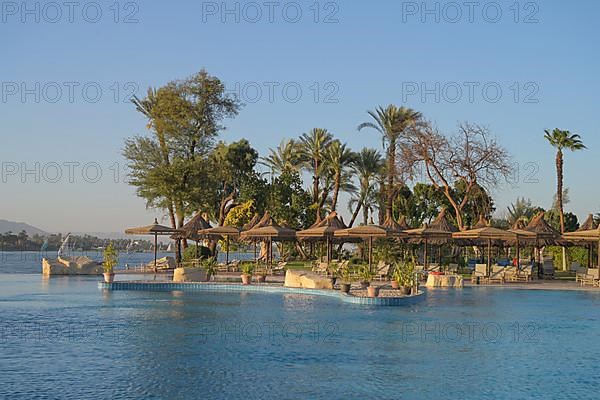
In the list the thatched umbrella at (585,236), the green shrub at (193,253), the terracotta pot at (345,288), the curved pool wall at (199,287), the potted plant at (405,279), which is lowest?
the curved pool wall at (199,287)

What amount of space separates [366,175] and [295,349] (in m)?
38.2

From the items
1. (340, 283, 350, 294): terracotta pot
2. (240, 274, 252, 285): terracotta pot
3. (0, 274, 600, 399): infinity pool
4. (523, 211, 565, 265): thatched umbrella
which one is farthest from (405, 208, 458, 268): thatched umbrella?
(0, 274, 600, 399): infinity pool

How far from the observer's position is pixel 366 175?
5059 centimetres

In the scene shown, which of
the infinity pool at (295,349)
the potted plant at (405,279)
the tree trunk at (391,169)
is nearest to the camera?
the infinity pool at (295,349)

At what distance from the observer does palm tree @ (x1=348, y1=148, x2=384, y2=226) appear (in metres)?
49.9

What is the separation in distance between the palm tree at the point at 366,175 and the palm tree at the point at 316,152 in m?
2.39

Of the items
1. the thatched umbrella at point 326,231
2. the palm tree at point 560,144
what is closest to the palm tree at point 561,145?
the palm tree at point 560,144

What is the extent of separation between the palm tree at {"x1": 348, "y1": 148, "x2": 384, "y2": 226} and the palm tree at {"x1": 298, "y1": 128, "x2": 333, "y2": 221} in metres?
2.39

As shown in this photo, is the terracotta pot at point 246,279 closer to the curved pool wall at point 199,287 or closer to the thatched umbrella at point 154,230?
the curved pool wall at point 199,287

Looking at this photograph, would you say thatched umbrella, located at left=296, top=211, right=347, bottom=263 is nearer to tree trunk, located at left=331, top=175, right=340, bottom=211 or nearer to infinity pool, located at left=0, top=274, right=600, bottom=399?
infinity pool, located at left=0, top=274, right=600, bottom=399

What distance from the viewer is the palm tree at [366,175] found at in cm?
4988

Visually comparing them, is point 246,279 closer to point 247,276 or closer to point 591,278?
point 247,276

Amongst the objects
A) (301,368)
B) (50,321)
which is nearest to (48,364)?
(301,368)

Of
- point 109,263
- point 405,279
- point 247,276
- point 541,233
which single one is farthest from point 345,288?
point 541,233
